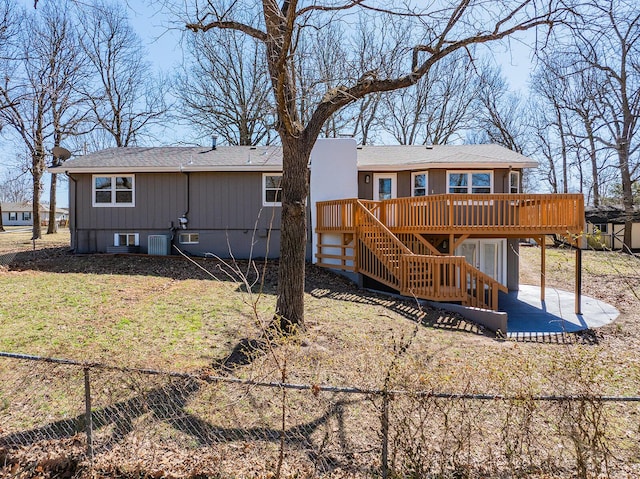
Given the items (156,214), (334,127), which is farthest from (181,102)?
(156,214)

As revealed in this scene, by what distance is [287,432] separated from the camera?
385 cm

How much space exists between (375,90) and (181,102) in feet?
74.6

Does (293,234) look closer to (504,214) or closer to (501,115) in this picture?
(504,214)

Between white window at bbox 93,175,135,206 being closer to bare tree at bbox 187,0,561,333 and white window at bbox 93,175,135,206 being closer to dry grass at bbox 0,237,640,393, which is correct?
dry grass at bbox 0,237,640,393

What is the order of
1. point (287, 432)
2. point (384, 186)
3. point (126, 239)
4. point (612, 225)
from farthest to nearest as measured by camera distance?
point (612, 225)
point (384, 186)
point (126, 239)
point (287, 432)

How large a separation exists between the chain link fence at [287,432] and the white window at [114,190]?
10.2 metres

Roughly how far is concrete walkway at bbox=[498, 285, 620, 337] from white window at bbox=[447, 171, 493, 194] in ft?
12.0

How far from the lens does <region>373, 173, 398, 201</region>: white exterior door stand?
14.4 meters

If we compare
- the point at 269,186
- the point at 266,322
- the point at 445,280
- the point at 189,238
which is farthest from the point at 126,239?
the point at 445,280

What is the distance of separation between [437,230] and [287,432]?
7727 millimetres

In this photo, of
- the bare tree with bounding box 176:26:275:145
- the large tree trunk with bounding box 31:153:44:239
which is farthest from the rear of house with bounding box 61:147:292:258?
the bare tree with bounding box 176:26:275:145

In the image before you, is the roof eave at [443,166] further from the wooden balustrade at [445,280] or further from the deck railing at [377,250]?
the wooden balustrade at [445,280]

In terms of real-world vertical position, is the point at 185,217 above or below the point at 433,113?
below

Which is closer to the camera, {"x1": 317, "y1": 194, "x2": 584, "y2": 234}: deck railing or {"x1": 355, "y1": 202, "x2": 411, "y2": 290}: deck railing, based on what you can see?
{"x1": 355, "y1": 202, "x2": 411, "y2": 290}: deck railing
